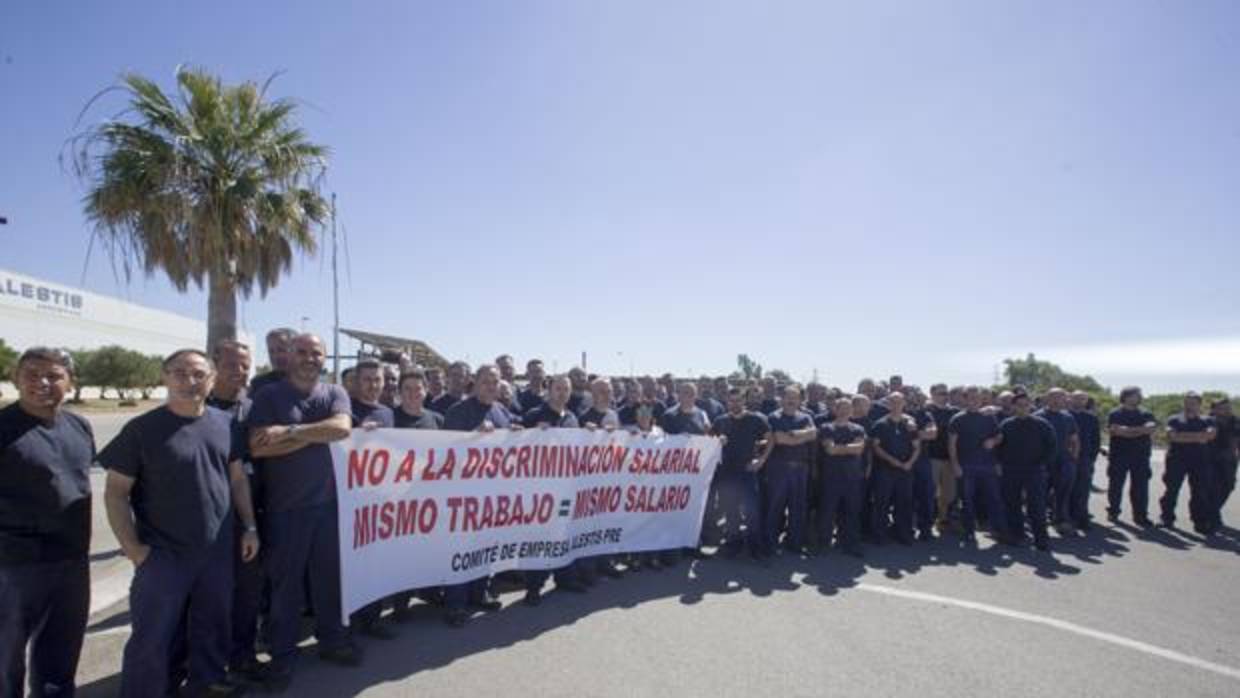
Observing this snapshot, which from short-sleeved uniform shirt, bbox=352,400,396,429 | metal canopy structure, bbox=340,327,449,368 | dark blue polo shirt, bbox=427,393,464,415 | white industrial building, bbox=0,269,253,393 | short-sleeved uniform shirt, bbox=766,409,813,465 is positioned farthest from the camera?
white industrial building, bbox=0,269,253,393

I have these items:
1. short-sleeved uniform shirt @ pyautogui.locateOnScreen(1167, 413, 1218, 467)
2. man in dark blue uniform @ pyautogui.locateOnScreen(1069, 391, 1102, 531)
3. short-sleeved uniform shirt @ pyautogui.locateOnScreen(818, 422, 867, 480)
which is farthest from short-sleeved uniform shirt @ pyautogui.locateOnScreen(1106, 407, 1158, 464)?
short-sleeved uniform shirt @ pyautogui.locateOnScreen(818, 422, 867, 480)

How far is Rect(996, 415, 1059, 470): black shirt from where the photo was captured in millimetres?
7684

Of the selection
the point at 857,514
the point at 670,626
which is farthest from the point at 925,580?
the point at 670,626

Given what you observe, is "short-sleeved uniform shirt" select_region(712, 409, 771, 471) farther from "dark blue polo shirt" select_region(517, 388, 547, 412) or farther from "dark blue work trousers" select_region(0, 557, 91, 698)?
"dark blue work trousers" select_region(0, 557, 91, 698)

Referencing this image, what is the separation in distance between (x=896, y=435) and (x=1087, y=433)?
3759mm

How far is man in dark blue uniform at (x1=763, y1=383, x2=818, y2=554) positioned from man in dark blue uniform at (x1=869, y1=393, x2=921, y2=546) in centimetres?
118

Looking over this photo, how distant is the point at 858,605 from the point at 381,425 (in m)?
4.31

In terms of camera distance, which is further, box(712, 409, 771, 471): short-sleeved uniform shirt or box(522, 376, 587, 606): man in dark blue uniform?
box(712, 409, 771, 471): short-sleeved uniform shirt

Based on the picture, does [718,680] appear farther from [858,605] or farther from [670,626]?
[858,605]

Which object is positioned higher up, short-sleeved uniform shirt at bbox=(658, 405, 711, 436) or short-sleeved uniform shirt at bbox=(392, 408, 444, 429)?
short-sleeved uniform shirt at bbox=(392, 408, 444, 429)

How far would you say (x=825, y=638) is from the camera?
4500 millimetres

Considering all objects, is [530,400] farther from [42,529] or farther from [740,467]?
[42,529]

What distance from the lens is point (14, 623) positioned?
2.85 meters

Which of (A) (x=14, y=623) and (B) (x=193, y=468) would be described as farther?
(B) (x=193, y=468)
